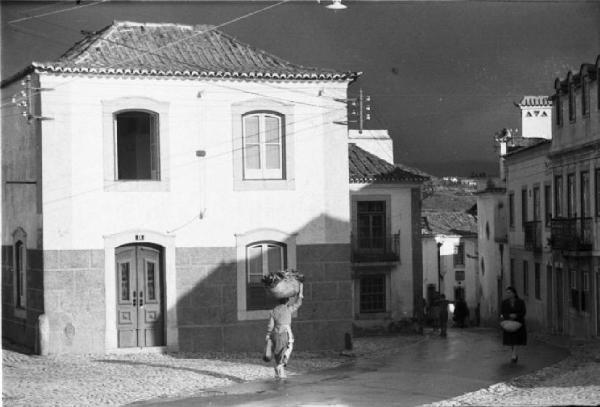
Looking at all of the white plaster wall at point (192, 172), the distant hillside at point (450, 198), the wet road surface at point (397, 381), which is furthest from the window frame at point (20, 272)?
the distant hillside at point (450, 198)

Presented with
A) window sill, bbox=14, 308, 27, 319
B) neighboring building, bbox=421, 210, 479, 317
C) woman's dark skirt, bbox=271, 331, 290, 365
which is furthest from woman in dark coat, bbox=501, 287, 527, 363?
neighboring building, bbox=421, 210, 479, 317

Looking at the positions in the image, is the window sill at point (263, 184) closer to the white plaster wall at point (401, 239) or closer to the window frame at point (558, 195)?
the white plaster wall at point (401, 239)

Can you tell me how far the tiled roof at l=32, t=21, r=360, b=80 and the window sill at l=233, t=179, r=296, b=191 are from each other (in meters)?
2.07

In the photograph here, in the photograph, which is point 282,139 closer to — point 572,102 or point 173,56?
point 173,56

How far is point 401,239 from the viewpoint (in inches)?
1346

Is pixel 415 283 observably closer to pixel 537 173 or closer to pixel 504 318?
pixel 537 173

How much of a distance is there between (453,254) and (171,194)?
32.6m

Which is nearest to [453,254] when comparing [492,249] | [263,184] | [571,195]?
[492,249]

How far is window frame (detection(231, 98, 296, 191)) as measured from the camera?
72.6ft

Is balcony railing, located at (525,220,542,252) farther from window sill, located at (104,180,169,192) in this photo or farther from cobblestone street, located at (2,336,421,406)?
window sill, located at (104,180,169,192)

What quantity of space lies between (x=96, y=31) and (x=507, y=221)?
73.3 ft

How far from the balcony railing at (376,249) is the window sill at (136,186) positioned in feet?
42.7

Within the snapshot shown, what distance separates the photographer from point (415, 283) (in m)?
34.5

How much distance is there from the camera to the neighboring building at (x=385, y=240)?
3378cm
